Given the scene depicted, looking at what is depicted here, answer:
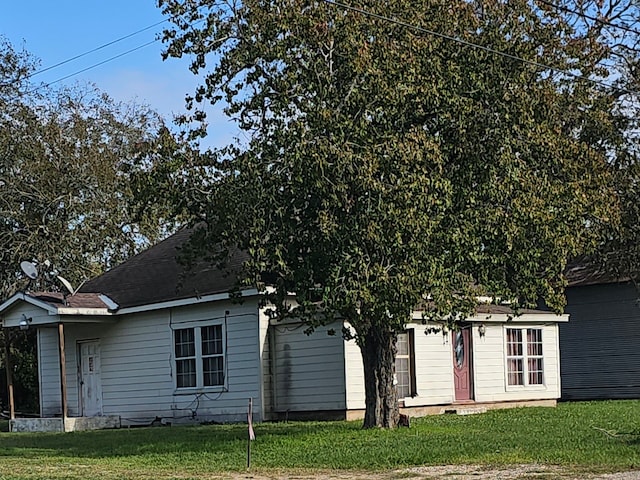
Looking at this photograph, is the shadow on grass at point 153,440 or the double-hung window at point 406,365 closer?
the shadow on grass at point 153,440

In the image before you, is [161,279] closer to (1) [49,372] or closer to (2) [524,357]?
(1) [49,372]

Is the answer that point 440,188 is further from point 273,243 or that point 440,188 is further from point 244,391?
point 244,391

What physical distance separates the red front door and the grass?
3.25 m

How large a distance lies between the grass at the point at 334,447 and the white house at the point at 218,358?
1607 mm

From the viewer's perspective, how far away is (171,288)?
2491cm

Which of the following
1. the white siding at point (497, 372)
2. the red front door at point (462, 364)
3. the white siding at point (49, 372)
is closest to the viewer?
the red front door at point (462, 364)

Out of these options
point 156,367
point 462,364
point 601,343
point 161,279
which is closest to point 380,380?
point 462,364

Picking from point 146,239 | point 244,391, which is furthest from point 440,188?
point 146,239

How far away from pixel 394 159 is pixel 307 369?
8537 millimetres

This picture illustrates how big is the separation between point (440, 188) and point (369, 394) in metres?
4.71

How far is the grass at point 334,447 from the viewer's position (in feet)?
43.7

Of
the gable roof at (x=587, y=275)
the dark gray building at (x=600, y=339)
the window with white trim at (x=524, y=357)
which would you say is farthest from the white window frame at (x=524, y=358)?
the dark gray building at (x=600, y=339)

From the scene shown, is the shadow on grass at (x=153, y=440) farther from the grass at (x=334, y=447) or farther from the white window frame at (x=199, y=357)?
the white window frame at (x=199, y=357)

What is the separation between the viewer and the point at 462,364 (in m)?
24.8
